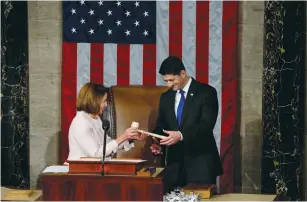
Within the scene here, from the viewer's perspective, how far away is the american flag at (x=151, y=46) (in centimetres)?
723

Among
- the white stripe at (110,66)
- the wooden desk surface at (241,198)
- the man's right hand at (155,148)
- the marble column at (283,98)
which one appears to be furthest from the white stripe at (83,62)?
the wooden desk surface at (241,198)

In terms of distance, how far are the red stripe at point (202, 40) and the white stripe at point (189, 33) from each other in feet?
0.13

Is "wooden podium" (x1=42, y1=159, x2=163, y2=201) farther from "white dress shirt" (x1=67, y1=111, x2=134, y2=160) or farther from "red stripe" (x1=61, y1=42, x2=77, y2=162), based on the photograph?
"red stripe" (x1=61, y1=42, x2=77, y2=162)

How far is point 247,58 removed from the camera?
7.30m

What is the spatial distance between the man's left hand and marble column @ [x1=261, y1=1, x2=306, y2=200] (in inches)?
71.0

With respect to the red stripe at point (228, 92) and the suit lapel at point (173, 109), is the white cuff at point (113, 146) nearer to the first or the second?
the suit lapel at point (173, 109)

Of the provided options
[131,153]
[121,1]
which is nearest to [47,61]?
[121,1]

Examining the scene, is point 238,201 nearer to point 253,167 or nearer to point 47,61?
point 253,167

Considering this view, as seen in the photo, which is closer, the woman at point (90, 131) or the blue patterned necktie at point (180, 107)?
the woman at point (90, 131)

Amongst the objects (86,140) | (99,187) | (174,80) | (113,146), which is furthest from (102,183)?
(174,80)

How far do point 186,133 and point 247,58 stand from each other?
5.38 ft

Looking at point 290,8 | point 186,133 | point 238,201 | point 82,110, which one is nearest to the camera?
point 238,201

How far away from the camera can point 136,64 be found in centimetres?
734

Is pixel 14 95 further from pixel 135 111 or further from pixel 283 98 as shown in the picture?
pixel 283 98
